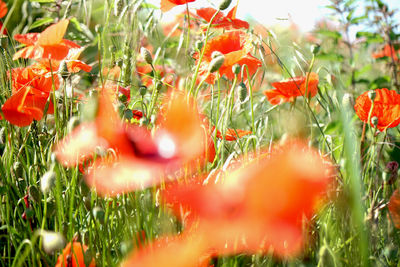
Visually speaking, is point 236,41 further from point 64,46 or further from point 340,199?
point 340,199

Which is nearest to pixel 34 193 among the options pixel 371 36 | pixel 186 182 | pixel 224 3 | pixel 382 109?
pixel 186 182

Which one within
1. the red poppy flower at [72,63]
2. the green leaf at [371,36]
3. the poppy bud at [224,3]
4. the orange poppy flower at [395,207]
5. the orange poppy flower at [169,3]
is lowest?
the orange poppy flower at [395,207]

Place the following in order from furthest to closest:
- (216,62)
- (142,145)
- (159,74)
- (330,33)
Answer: (330,33) < (159,74) < (216,62) < (142,145)

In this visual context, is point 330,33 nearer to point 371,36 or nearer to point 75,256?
point 371,36

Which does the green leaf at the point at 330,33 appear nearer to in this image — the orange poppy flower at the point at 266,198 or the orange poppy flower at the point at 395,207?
the orange poppy flower at the point at 395,207

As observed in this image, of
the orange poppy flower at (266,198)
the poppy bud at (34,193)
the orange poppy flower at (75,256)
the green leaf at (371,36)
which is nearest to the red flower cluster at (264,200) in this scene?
the orange poppy flower at (266,198)

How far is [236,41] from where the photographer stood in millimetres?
908

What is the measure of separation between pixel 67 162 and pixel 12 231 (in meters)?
0.12

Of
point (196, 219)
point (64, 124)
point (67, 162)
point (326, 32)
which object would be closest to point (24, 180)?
point (64, 124)

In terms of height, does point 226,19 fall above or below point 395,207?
above

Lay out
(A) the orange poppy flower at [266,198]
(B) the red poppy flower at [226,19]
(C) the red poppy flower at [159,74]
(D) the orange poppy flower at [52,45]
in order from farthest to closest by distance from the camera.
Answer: (C) the red poppy flower at [159,74] < (B) the red poppy flower at [226,19] < (D) the orange poppy flower at [52,45] < (A) the orange poppy flower at [266,198]

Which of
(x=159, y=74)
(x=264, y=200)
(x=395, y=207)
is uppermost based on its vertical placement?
(x=264, y=200)

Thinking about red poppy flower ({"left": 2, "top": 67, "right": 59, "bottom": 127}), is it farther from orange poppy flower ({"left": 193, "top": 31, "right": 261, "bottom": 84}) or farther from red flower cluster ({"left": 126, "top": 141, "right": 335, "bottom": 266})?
red flower cluster ({"left": 126, "top": 141, "right": 335, "bottom": 266})

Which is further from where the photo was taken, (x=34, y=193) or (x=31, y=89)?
(x=31, y=89)
